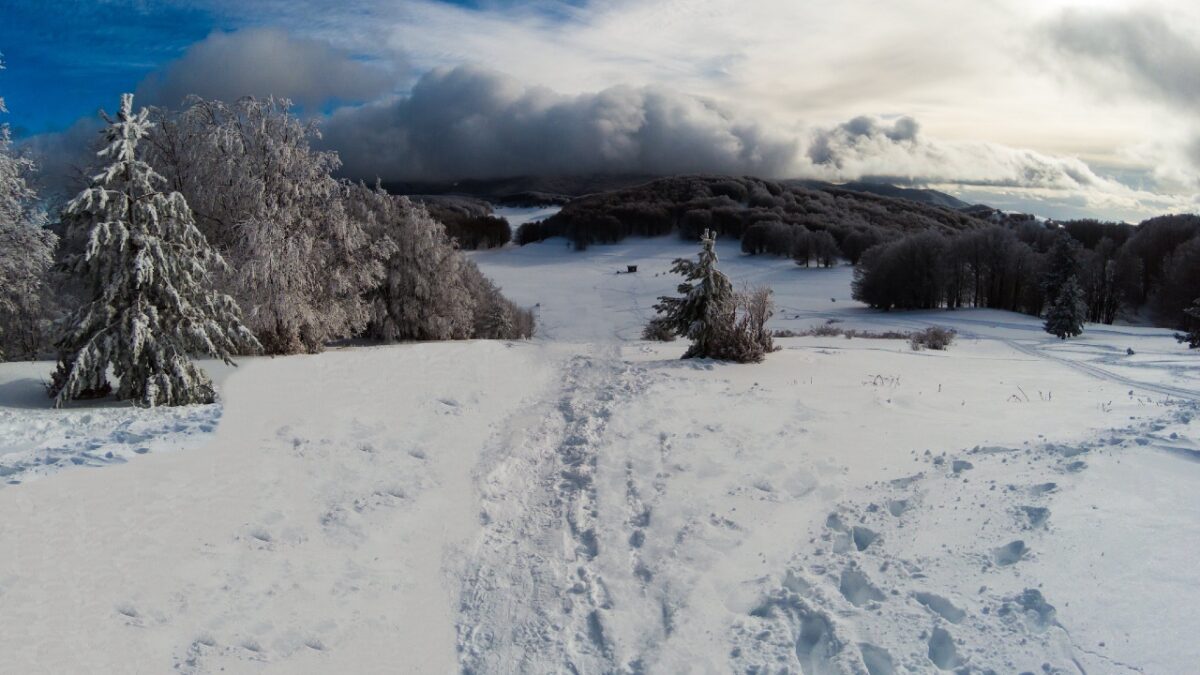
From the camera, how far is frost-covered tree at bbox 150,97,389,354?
20750 millimetres

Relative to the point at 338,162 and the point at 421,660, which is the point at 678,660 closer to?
the point at 421,660

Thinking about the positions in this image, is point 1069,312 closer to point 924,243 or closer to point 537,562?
point 924,243

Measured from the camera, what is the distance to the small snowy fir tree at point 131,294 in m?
11.9

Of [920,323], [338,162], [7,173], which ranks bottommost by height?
[920,323]

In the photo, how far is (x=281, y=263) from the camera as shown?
68.9 ft

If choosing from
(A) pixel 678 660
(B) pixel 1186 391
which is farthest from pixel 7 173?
(B) pixel 1186 391

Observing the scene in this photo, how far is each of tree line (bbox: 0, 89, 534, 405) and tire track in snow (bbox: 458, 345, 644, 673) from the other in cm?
706

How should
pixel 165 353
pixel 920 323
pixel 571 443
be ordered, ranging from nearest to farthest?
pixel 571 443
pixel 165 353
pixel 920 323

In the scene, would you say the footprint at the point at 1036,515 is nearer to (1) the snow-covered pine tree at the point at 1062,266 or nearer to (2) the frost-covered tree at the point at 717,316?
(2) the frost-covered tree at the point at 717,316

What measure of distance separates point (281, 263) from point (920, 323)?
55.8 meters

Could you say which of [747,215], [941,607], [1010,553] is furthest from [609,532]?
[747,215]

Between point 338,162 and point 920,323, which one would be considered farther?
point 920,323

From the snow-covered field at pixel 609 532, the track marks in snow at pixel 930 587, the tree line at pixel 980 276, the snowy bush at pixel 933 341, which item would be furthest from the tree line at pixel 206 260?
the tree line at pixel 980 276

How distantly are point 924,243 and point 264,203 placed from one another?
7153 centimetres
